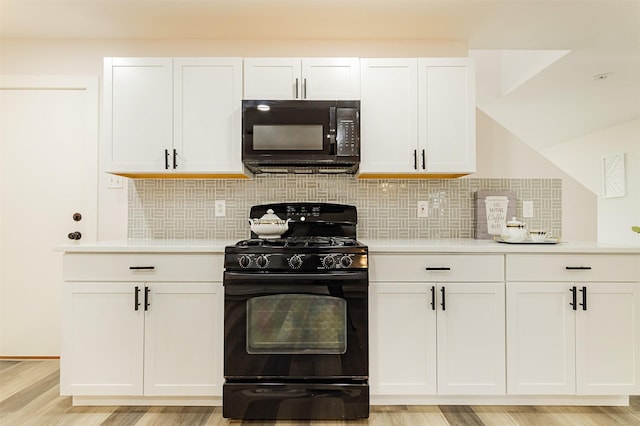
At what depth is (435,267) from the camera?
7.13 feet

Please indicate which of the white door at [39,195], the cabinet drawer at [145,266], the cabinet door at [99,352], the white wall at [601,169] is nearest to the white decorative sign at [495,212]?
the cabinet drawer at [145,266]

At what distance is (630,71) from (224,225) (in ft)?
12.3

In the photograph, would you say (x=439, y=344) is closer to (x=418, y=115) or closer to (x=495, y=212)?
(x=495, y=212)

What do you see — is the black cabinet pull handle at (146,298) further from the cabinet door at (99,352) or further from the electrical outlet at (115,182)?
the electrical outlet at (115,182)

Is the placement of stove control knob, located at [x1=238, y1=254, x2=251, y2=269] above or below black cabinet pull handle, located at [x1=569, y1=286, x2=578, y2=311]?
above

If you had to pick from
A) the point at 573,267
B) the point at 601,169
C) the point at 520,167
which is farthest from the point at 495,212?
the point at 601,169

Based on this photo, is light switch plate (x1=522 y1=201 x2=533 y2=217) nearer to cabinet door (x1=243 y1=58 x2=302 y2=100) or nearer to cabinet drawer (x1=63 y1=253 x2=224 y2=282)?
cabinet door (x1=243 y1=58 x2=302 y2=100)

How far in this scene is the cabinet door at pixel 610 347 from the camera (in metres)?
2.14

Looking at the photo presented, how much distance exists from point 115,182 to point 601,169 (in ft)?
21.2

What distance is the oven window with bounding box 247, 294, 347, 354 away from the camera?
6.80ft

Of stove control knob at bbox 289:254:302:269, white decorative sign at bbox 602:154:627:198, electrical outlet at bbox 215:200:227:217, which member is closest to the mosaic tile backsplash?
electrical outlet at bbox 215:200:227:217

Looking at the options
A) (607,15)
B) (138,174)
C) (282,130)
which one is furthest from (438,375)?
(607,15)

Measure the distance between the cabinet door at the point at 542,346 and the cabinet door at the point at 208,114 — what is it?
1873mm

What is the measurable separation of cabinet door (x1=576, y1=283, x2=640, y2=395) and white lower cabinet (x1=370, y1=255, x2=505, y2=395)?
439 millimetres
